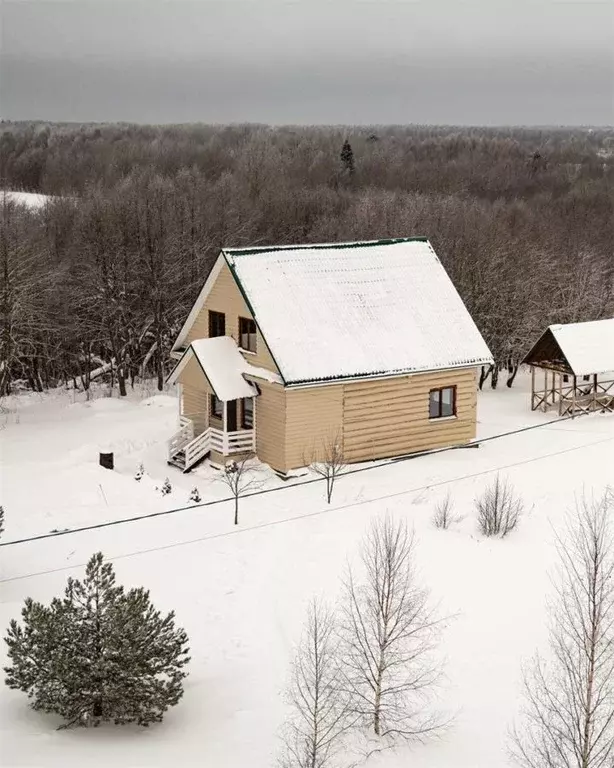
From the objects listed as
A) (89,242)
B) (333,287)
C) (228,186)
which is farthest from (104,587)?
(228,186)

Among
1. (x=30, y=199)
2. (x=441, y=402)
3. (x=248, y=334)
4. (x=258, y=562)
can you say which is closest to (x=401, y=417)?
(x=441, y=402)

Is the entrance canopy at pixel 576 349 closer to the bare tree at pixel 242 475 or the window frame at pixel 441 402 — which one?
the window frame at pixel 441 402

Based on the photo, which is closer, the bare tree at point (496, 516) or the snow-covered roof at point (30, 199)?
the bare tree at point (496, 516)

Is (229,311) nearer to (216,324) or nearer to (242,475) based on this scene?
(216,324)

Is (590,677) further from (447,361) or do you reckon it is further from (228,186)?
(228,186)

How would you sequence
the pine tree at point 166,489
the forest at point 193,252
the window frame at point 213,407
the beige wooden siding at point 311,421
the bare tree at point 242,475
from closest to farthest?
the pine tree at point 166,489
the bare tree at point 242,475
the beige wooden siding at point 311,421
the window frame at point 213,407
the forest at point 193,252

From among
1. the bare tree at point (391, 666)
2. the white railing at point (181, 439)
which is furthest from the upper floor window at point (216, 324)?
the bare tree at point (391, 666)
